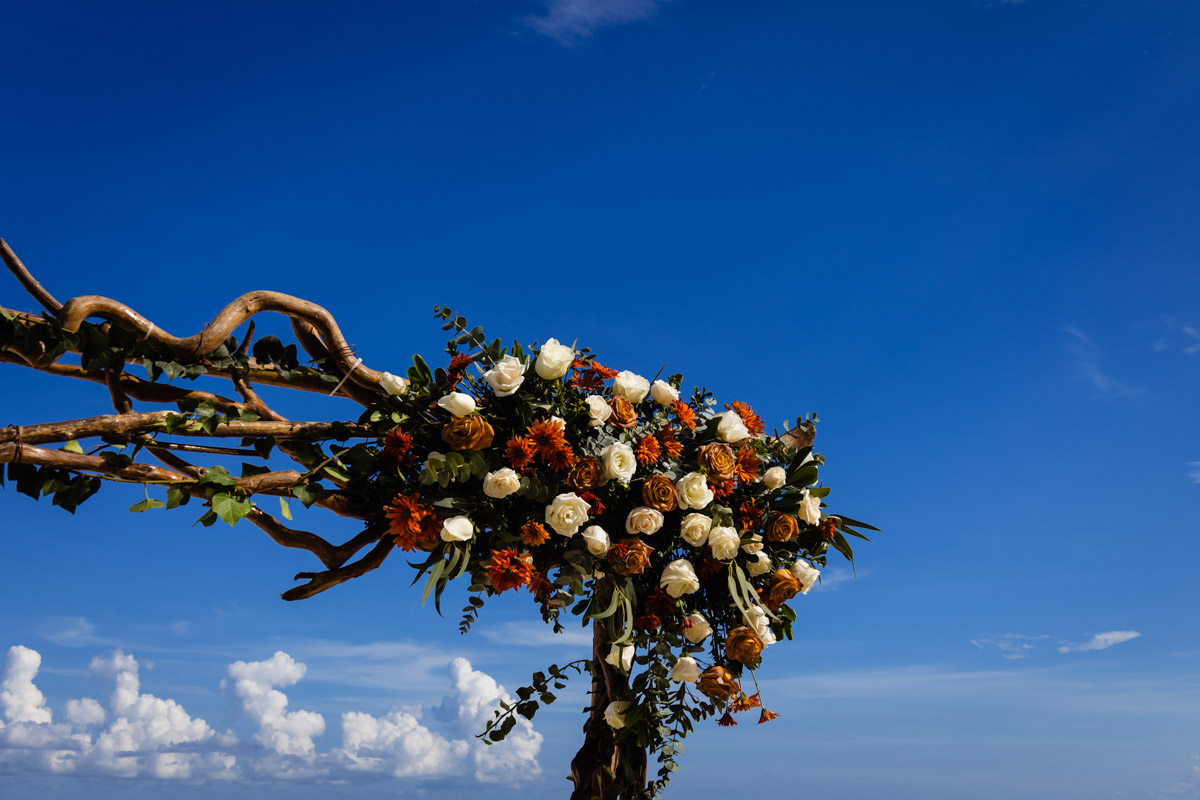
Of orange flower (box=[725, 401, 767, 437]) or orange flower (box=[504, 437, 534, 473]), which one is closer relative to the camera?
orange flower (box=[504, 437, 534, 473])

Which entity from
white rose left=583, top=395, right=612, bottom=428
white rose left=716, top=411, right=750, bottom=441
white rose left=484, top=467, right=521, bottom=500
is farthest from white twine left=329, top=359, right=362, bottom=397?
white rose left=716, top=411, right=750, bottom=441

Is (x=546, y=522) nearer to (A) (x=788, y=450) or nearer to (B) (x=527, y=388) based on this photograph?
(B) (x=527, y=388)

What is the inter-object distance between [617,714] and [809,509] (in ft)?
3.32

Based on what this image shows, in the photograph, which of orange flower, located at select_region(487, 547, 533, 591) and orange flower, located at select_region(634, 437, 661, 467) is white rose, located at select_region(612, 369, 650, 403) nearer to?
orange flower, located at select_region(634, 437, 661, 467)

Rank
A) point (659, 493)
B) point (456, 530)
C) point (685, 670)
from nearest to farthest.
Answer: point (456, 530), point (659, 493), point (685, 670)

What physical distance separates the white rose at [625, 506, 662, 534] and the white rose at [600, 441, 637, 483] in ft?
0.38

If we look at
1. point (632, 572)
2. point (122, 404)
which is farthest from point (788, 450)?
point (122, 404)

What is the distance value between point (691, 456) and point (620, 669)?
0.81m

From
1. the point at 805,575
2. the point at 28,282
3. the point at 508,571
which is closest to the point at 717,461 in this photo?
the point at 805,575

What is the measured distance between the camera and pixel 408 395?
9.71 feet

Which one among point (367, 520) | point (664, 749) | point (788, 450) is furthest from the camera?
point (788, 450)

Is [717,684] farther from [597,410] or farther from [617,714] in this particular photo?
[597,410]

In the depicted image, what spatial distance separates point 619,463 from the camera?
2846 mm

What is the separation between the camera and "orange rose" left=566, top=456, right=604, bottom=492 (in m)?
2.82
